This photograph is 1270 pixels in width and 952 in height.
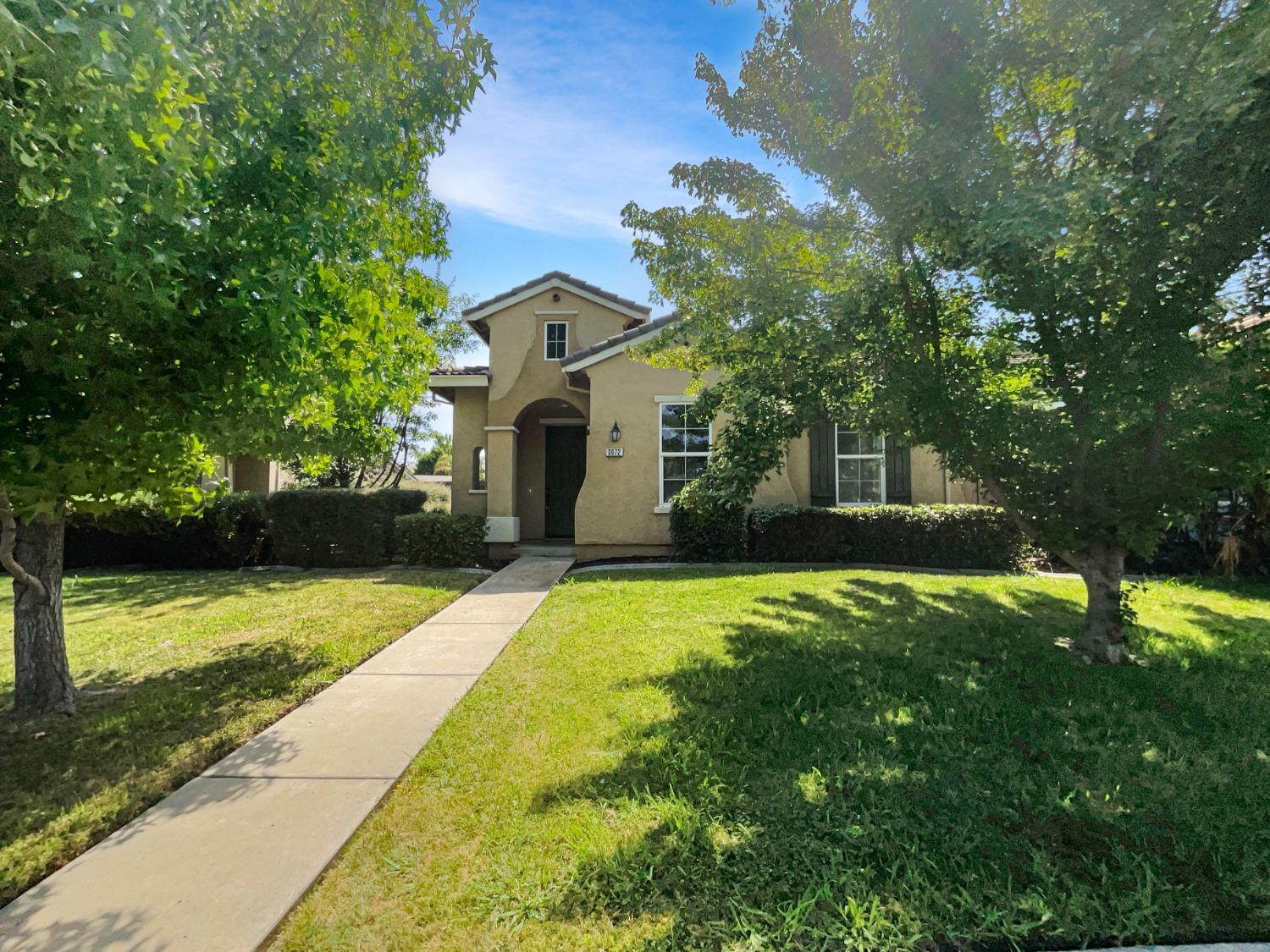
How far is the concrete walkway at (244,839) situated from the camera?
2.52 m

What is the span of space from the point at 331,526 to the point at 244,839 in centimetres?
1041

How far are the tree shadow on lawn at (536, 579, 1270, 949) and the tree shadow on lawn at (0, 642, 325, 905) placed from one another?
2.27 meters

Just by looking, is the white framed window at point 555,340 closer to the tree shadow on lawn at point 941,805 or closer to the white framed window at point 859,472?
the white framed window at point 859,472

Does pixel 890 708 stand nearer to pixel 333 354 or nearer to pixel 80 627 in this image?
pixel 333 354

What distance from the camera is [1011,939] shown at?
2406mm

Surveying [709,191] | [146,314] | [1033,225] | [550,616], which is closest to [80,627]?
[550,616]

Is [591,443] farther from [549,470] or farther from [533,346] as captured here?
[549,470]

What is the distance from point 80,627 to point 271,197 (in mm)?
6899

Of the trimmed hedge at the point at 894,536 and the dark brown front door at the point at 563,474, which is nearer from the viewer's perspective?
the trimmed hedge at the point at 894,536

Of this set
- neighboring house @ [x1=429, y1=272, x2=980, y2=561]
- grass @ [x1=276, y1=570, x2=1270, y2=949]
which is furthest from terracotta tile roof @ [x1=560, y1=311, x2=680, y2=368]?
grass @ [x1=276, y1=570, x2=1270, y2=949]

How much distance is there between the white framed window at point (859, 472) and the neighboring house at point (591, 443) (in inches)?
0.8

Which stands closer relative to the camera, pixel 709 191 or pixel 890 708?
pixel 890 708

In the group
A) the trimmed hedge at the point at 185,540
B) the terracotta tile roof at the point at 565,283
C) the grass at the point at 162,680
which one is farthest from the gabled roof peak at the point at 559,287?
the grass at the point at 162,680

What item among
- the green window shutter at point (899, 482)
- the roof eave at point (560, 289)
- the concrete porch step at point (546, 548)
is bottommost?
the concrete porch step at point (546, 548)
